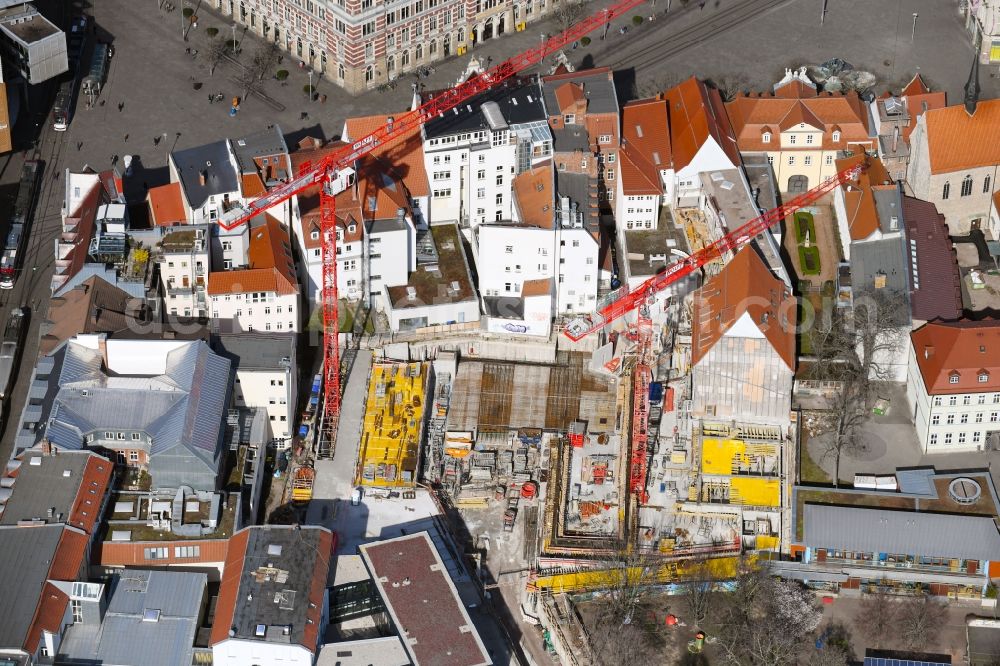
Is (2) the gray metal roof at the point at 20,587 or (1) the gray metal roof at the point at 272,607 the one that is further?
(1) the gray metal roof at the point at 272,607

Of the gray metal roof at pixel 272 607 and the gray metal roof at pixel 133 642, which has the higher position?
the gray metal roof at pixel 272 607

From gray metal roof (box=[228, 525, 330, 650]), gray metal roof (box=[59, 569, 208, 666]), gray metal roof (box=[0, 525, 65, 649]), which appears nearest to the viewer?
gray metal roof (box=[0, 525, 65, 649])

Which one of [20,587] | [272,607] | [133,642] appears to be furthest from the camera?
[133,642]

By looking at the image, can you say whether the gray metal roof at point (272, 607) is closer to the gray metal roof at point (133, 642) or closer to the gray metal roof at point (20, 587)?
the gray metal roof at point (133, 642)

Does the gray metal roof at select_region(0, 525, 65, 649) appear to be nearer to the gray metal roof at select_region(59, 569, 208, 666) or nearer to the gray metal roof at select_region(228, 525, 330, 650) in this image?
the gray metal roof at select_region(59, 569, 208, 666)

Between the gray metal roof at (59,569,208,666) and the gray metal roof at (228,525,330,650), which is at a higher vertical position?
the gray metal roof at (228,525,330,650)

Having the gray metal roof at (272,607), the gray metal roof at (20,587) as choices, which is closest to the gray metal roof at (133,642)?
the gray metal roof at (272,607)

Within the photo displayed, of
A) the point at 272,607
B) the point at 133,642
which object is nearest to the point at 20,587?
the point at 133,642

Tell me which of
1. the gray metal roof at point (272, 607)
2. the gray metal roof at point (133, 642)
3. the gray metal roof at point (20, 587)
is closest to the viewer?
the gray metal roof at point (20, 587)

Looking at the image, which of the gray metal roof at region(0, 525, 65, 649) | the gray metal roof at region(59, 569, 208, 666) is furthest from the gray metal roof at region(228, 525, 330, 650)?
the gray metal roof at region(0, 525, 65, 649)

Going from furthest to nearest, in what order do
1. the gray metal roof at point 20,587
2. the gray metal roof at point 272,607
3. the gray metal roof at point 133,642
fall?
1. the gray metal roof at point 133,642
2. the gray metal roof at point 272,607
3. the gray metal roof at point 20,587

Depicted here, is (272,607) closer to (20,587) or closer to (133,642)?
(133,642)

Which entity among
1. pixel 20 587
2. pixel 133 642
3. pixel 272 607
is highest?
pixel 20 587

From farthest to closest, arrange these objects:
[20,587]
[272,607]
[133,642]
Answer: [133,642] < [272,607] < [20,587]
